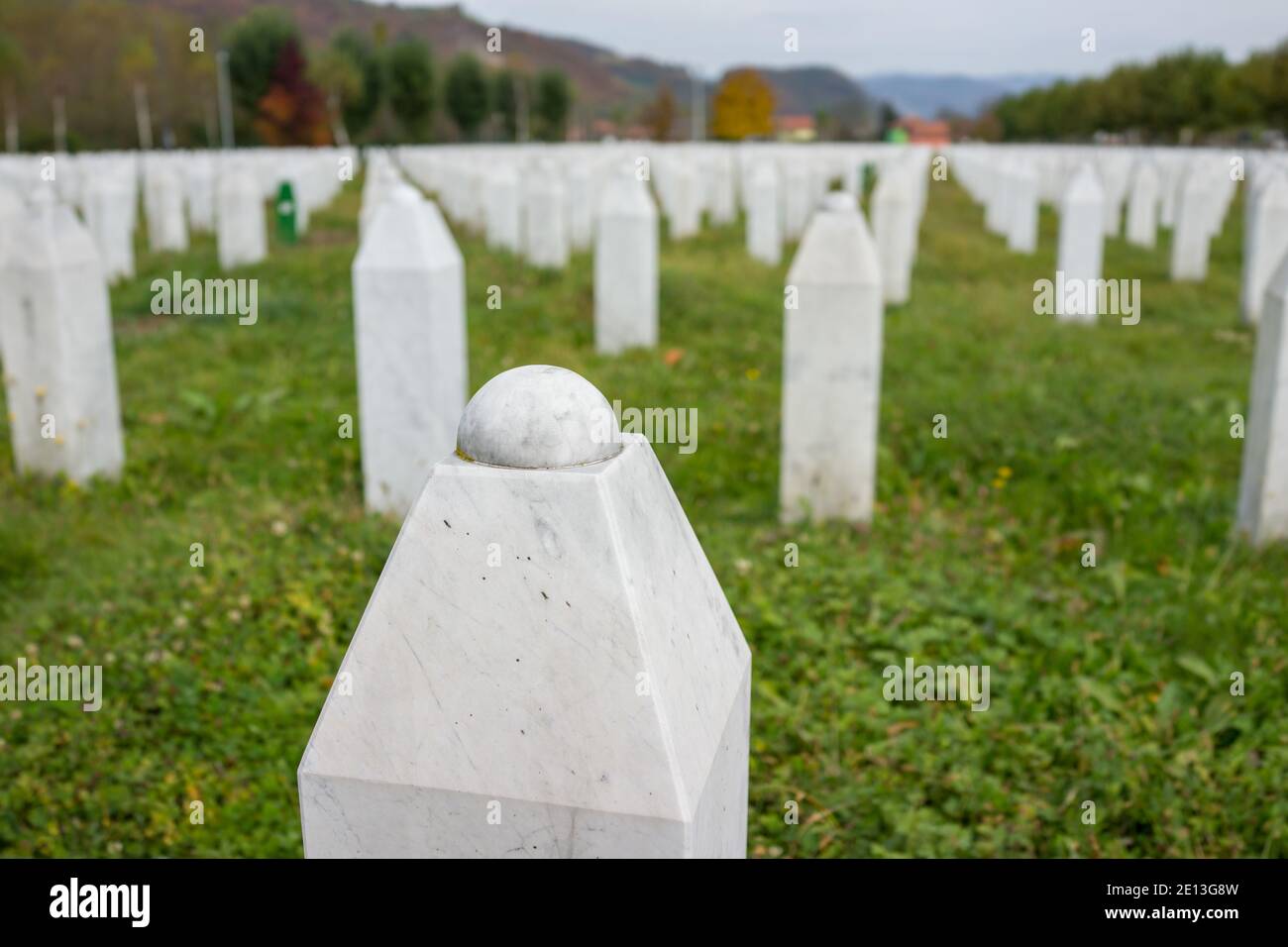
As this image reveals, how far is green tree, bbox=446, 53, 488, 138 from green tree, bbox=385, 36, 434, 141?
3168mm

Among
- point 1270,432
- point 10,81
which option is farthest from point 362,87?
point 1270,432

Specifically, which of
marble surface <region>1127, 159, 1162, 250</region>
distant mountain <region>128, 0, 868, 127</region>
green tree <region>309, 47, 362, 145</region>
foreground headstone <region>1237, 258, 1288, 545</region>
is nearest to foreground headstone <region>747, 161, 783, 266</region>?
marble surface <region>1127, 159, 1162, 250</region>

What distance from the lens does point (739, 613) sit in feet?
14.5

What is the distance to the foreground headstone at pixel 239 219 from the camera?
41.3 feet

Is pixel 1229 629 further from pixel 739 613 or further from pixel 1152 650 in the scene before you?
pixel 739 613

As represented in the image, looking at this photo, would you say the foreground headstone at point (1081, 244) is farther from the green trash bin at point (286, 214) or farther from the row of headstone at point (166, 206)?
the green trash bin at point (286, 214)

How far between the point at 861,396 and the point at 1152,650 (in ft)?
6.14

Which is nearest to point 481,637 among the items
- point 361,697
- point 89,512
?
point 361,697

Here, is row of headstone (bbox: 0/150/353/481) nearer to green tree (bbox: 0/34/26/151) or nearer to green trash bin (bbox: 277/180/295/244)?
green trash bin (bbox: 277/180/295/244)

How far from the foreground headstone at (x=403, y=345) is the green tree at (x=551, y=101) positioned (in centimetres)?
5736

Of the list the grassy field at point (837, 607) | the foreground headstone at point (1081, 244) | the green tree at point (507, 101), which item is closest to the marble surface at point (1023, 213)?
the foreground headstone at point (1081, 244)

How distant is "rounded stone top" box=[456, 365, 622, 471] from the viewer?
1.55 meters

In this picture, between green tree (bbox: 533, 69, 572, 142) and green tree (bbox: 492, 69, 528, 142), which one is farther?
green tree (bbox: 533, 69, 572, 142)

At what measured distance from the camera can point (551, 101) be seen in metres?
59.7
